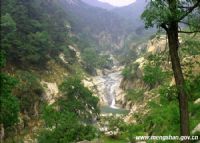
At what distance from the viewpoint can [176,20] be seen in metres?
11.4

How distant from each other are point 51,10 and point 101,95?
51774 millimetres

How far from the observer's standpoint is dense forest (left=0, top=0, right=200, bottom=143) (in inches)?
466

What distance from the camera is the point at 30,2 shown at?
276ft

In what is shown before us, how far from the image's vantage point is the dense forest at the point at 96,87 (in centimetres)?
1183

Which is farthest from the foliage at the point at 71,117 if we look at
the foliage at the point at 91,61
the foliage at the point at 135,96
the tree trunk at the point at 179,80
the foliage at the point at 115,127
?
the foliage at the point at 91,61

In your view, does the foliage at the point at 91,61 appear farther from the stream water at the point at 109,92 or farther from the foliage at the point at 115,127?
the foliage at the point at 115,127

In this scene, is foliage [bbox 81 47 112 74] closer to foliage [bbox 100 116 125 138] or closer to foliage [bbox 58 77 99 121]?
foliage [bbox 58 77 99 121]

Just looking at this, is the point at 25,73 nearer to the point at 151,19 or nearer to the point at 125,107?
the point at 125,107

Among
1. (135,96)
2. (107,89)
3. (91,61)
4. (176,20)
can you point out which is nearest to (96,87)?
(107,89)

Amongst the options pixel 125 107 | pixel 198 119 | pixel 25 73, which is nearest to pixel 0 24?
pixel 25 73

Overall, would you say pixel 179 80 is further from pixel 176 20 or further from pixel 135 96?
pixel 135 96

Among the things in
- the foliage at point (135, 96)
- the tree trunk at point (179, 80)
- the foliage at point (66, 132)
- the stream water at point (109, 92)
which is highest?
the tree trunk at point (179, 80)

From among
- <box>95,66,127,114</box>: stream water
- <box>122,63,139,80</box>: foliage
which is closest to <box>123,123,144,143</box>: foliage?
<box>95,66,127,114</box>: stream water

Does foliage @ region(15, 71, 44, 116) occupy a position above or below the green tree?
below
